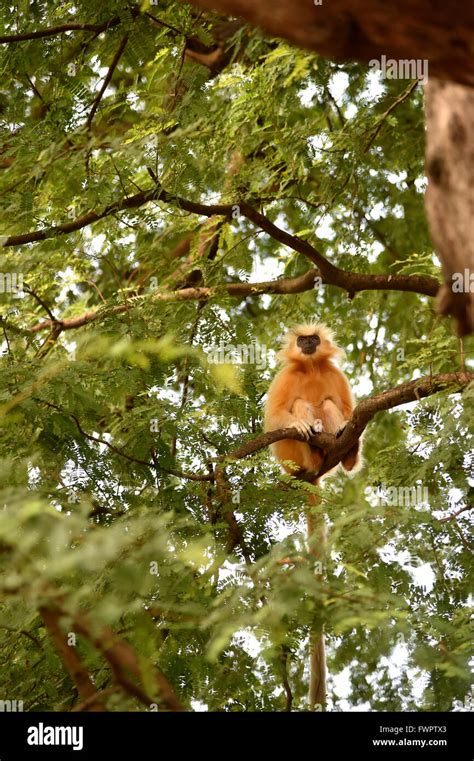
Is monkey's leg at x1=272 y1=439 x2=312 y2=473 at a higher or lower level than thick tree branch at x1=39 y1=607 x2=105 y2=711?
higher

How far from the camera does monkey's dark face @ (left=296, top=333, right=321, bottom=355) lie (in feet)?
29.4

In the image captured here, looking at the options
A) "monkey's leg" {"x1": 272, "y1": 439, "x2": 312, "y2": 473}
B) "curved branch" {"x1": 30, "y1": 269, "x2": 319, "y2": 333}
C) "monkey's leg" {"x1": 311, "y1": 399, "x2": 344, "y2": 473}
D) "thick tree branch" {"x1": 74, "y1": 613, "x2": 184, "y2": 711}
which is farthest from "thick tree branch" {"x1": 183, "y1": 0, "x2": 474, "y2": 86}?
"monkey's leg" {"x1": 311, "y1": 399, "x2": 344, "y2": 473}

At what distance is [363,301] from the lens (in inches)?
348

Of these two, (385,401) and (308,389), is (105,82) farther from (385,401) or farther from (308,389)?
(308,389)

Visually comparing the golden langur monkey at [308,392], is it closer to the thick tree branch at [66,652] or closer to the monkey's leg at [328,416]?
the monkey's leg at [328,416]

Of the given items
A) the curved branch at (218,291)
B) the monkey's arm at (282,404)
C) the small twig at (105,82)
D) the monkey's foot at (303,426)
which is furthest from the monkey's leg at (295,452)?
the small twig at (105,82)

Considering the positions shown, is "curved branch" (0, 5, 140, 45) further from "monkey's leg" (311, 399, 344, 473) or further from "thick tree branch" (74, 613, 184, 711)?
"thick tree branch" (74, 613, 184, 711)

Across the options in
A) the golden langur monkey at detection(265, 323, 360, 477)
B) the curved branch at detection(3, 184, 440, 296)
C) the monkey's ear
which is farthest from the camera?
the monkey's ear

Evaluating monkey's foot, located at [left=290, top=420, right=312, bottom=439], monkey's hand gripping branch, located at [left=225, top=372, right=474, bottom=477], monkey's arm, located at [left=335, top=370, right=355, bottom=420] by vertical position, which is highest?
monkey's arm, located at [left=335, top=370, right=355, bottom=420]

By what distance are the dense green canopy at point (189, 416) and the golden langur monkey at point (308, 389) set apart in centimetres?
93

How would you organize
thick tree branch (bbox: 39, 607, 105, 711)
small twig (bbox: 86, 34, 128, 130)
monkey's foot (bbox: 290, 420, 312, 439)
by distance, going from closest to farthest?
thick tree branch (bbox: 39, 607, 105, 711), small twig (bbox: 86, 34, 128, 130), monkey's foot (bbox: 290, 420, 312, 439)

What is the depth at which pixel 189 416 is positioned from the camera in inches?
211
